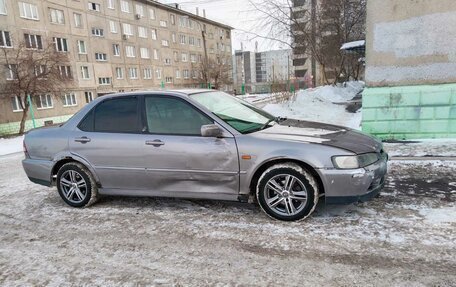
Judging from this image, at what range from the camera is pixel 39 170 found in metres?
4.88

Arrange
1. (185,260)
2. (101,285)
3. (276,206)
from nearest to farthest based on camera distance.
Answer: (101,285)
(185,260)
(276,206)

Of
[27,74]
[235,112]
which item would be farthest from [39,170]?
[27,74]

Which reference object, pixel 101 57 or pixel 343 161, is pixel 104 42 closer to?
pixel 101 57

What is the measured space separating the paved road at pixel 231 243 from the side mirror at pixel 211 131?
103 cm

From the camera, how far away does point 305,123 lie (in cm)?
478

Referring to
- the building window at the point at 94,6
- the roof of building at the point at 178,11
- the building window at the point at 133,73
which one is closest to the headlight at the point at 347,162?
the building window at the point at 94,6

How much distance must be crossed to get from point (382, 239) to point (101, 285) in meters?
2.67

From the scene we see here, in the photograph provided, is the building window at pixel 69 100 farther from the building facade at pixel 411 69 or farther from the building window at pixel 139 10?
the building facade at pixel 411 69

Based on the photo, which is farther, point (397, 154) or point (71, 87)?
point (71, 87)

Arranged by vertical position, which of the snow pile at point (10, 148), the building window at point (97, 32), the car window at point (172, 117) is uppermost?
the building window at point (97, 32)

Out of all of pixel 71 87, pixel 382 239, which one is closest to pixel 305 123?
pixel 382 239

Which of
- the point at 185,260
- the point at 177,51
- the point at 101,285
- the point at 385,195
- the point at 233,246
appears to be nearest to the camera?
the point at 101,285

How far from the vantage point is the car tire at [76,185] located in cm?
466

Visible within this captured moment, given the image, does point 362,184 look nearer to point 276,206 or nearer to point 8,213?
point 276,206
